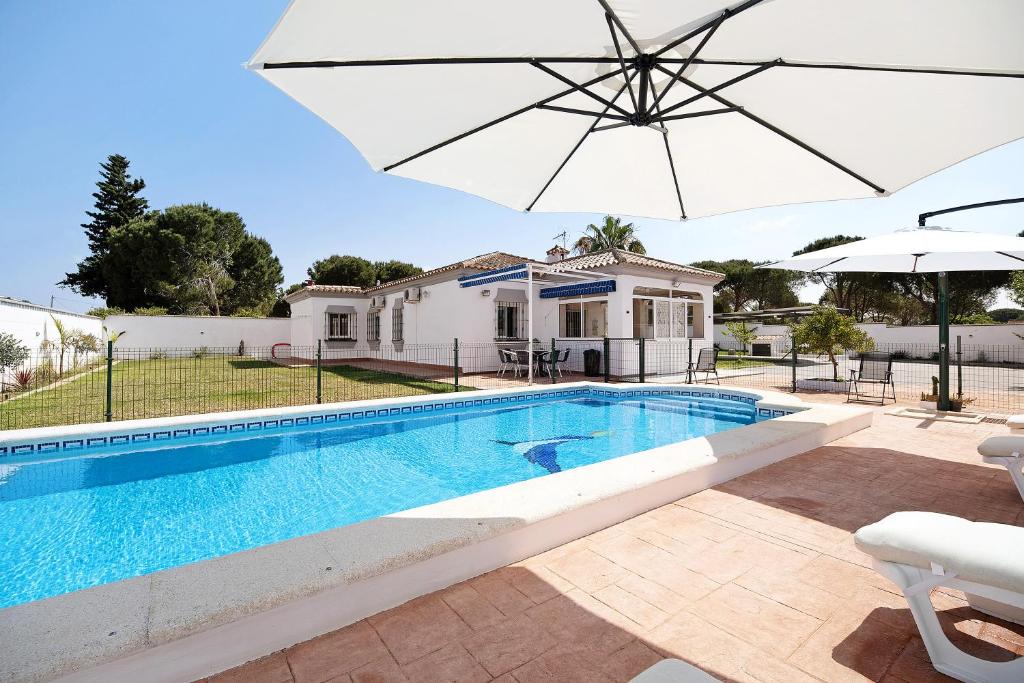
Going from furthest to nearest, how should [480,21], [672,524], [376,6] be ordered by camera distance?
[672,524], [480,21], [376,6]

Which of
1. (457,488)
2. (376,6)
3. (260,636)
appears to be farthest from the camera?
(457,488)

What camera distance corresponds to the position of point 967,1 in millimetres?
2936

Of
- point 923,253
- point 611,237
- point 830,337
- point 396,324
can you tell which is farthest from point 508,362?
point 611,237

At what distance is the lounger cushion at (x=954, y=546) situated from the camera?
1794 millimetres

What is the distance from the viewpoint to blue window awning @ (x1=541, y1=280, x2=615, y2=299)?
48.2 ft

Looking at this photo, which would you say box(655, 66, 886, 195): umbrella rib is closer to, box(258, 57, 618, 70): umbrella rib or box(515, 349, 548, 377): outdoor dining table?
box(258, 57, 618, 70): umbrella rib

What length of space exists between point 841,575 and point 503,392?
856 centimetres

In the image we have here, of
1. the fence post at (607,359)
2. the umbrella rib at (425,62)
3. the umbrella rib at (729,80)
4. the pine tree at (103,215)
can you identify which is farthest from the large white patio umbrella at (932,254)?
the pine tree at (103,215)

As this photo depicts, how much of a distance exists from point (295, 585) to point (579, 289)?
14.0m

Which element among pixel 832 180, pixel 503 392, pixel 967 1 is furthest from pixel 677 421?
pixel 967 1

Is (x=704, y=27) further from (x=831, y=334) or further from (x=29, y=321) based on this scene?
(x=29, y=321)

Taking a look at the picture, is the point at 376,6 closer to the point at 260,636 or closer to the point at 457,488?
the point at 260,636

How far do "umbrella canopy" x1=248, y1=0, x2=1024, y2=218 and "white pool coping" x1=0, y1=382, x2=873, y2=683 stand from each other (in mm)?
3286

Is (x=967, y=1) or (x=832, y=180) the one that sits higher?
(x=967, y=1)
